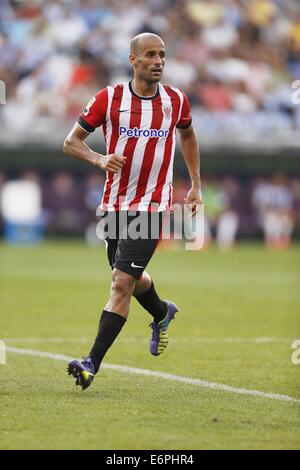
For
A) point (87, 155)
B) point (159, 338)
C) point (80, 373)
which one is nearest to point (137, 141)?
point (87, 155)

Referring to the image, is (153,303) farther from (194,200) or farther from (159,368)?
(194,200)

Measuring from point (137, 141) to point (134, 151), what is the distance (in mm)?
67

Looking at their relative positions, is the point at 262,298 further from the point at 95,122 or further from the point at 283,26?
the point at 283,26

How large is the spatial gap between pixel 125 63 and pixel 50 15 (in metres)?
2.18

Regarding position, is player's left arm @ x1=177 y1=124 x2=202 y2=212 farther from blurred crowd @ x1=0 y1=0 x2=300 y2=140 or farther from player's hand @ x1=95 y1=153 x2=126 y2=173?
blurred crowd @ x1=0 y1=0 x2=300 y2=140

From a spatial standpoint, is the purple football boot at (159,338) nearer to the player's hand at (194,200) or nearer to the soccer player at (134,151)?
the soccer player at (134,151)

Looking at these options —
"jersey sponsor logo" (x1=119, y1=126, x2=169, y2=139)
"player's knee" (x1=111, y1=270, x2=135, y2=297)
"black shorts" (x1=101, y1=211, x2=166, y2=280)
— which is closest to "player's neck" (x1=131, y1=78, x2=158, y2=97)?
"jersey sponsor logo" (x1=119, y1=126, x2=169, y2=139)

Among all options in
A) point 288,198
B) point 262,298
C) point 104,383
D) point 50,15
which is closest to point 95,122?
point 104,383

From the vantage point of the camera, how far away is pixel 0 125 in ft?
76.8

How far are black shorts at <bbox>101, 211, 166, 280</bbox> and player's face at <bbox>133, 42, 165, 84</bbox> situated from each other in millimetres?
879

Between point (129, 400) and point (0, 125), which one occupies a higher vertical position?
point (0, 125)

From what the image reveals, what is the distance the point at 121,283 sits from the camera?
648 cm

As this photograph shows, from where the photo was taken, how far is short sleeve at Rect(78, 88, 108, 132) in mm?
6520

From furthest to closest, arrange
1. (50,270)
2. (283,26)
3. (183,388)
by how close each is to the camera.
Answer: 1. (283,26)
2. (50,270)
3. (183,388)
